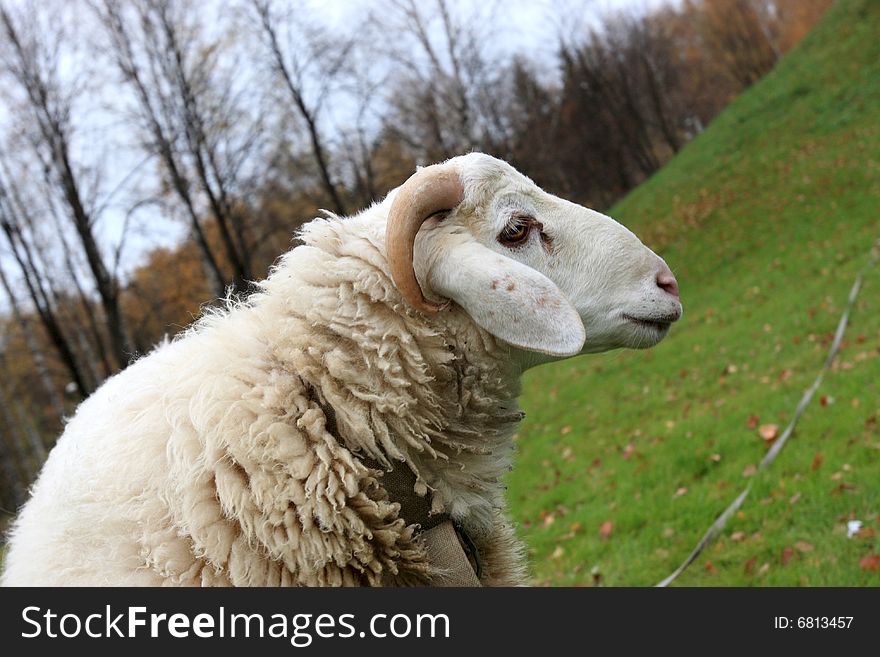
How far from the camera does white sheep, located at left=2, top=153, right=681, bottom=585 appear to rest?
6.70 ft

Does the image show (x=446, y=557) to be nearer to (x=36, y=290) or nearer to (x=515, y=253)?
(x=515, y=253)

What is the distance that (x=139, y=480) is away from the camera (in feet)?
6.98

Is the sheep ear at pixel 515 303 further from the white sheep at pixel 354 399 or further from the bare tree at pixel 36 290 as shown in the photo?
the bare tree at pixel 36 290

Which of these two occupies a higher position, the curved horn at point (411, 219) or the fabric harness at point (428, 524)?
the curved horn at point (411, 219)

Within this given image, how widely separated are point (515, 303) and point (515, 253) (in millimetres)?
333

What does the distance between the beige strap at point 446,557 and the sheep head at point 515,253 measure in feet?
2.13

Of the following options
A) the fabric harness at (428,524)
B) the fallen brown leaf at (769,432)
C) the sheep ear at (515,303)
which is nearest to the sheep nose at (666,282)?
the sheep ear at (515,303)

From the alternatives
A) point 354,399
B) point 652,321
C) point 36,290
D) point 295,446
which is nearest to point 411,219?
point 354,399

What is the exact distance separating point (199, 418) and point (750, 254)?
48.5ft

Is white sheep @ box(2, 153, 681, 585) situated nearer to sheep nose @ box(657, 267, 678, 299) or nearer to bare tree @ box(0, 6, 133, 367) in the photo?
sheep nose @ box(657, 267, 678, 299)

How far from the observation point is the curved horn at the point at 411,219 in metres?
2.20

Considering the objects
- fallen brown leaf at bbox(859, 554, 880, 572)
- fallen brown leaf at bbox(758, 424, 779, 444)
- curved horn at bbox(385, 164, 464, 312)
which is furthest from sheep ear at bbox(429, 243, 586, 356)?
fallen brown leaf at bbox(758, 424, 779, 444)
